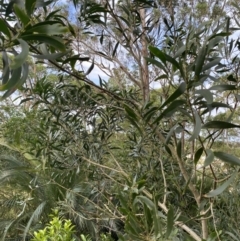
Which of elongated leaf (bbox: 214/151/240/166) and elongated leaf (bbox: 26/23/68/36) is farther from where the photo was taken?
elongated leaf (bbox: 214/151/240/166)

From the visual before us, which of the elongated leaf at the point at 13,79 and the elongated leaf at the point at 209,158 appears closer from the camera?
the elongated leaf at the point at 13,79

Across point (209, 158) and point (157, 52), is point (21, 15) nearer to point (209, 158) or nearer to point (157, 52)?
point (157, 52)

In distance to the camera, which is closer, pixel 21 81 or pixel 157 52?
pixel 21 81

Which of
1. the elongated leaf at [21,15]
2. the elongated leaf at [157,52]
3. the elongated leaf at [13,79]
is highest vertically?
the elongated leaf at [157,52]

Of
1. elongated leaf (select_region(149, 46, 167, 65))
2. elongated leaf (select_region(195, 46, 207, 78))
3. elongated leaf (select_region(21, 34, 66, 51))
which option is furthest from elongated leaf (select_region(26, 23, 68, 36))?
elongated leaf (select_region(195, 46, 207, 78))

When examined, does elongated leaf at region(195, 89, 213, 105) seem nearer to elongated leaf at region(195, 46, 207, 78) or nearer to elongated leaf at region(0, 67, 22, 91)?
elongated leaf at region(195, 46, 207, 78)

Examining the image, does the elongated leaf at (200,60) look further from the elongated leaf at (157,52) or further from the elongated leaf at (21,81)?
the elongated leaf at (21,81)

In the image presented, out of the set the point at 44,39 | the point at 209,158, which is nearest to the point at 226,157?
the point at 209,158

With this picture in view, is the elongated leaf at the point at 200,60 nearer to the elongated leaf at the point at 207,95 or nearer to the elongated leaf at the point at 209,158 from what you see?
the elongated leaf at the point at 207,95

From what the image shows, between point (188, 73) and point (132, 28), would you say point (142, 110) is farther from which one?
point (132, 28)

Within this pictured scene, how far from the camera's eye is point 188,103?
0.75 m

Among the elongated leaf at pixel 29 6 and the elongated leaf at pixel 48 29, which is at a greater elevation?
the elongated leaf at pixel 29 6

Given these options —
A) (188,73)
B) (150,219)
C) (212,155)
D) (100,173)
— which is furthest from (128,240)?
(100,173)

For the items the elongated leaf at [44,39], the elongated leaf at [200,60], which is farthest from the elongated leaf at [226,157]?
the elongated leaf at [44,39]
